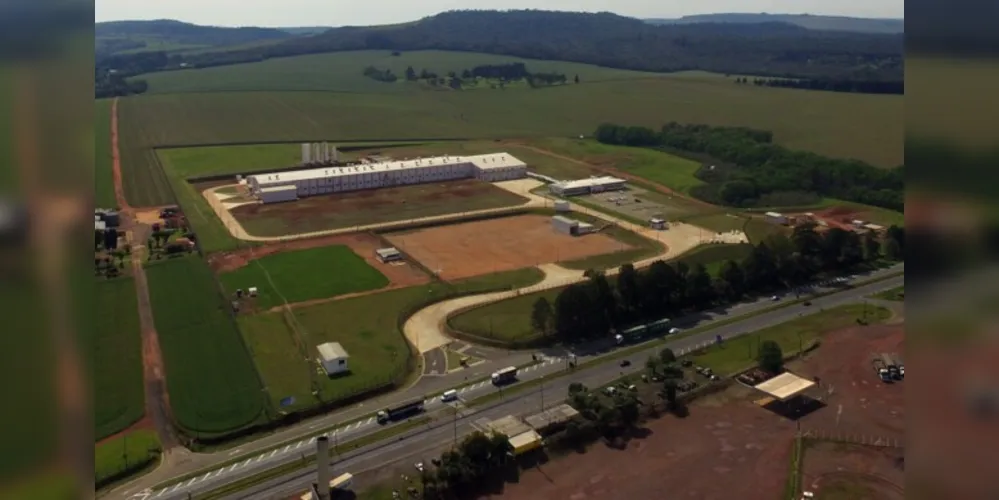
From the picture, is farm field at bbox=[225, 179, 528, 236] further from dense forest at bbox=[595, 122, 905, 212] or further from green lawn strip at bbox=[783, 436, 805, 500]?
green lawn strip at bbox=[783, 436, 805, 500]

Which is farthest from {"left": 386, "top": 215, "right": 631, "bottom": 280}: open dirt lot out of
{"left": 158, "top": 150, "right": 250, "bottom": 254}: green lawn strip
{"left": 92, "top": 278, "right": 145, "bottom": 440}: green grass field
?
{"left": 92, "top": 278, "right": 145, "bottom": 440}: green grass field

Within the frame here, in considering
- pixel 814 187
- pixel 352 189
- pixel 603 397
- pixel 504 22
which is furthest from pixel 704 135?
pixel 504 22

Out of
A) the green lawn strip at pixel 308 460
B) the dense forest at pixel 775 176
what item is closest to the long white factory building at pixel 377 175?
the dense forest at pixel 775 176

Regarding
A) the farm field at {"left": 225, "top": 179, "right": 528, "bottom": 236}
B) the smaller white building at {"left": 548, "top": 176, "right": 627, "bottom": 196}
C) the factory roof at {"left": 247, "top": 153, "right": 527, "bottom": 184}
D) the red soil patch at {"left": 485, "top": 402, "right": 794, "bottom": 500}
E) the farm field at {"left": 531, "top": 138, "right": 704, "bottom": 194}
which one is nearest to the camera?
the red soil patch at {"left": 485, "top": 402, "right": 794, "bottom": 500}

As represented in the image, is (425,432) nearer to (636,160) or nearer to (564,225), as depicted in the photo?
(564,225)

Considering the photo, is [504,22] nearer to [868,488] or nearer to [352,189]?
[352,189]
